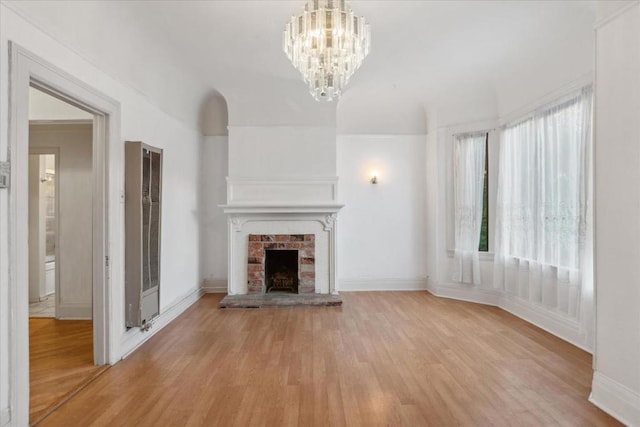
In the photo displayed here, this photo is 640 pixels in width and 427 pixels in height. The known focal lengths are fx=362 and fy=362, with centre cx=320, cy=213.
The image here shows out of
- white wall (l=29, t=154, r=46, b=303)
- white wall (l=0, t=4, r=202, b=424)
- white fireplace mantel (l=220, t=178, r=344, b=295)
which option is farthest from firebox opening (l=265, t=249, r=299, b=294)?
white wall (l=29, t=154, r=46, b=303)

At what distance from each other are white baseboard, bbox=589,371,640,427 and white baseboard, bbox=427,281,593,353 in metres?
1.09

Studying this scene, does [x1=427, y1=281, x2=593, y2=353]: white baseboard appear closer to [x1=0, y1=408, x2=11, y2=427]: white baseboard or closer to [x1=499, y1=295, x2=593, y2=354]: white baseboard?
[x1=499, y1=295, x2=593, y2=354]: white baseboard

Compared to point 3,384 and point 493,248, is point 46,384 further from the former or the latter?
point 493,248

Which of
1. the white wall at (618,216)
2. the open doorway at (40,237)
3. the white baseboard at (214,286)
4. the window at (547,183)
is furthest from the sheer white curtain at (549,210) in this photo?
the open doorway at (40,237)

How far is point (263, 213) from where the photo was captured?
18.1 ft

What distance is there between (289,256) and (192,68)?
311cm

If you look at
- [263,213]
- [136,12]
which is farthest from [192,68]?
[263,213]

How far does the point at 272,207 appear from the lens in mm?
5430

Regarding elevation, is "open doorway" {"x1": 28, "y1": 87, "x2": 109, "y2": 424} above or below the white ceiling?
below

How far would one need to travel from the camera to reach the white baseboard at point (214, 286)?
237 inches

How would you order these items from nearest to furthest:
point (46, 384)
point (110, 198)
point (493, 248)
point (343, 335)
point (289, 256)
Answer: point (46, 384) < point (110, 198) < point (343, 335) < point (493, 248) < point (289, 256)

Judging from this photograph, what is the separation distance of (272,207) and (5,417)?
375cm

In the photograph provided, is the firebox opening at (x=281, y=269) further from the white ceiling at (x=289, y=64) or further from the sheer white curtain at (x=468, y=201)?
the sheer white curtain at (x=468, y=201)

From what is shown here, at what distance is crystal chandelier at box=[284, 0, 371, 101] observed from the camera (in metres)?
2.65
